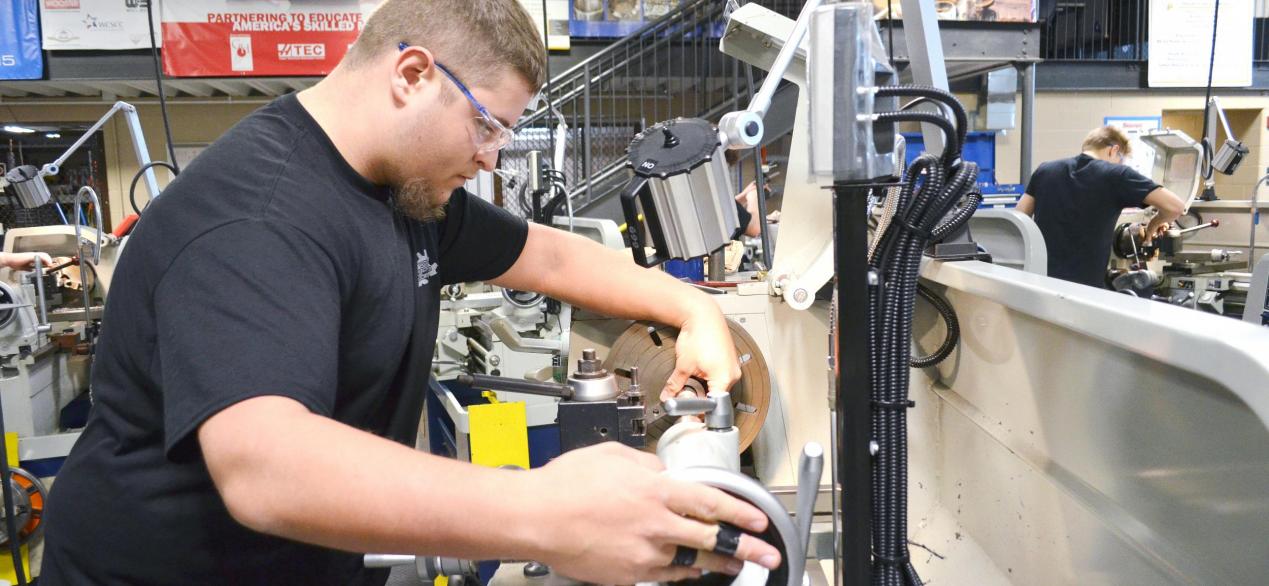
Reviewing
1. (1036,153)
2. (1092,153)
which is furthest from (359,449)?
(1036,153)

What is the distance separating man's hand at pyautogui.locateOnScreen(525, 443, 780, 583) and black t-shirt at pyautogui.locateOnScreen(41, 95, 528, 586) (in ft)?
0.49

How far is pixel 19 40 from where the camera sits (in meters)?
6.24

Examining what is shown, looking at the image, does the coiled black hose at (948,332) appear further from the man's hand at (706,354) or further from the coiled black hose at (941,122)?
the coiled black hose at (941,122)

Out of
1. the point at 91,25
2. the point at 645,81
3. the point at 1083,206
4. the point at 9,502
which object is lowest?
the point at 9,502

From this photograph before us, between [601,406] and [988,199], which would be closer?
[601,406]

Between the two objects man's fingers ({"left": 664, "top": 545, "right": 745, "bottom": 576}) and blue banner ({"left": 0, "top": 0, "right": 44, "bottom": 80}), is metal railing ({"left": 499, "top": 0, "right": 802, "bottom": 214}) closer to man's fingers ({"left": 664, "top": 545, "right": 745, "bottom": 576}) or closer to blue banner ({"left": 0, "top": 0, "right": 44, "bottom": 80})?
blue banner ({"left": 0, "top": 0, "right": 44, "bottom": 80})

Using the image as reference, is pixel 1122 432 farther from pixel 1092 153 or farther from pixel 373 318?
pixel 1092 153

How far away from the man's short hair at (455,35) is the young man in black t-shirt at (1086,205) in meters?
3.23

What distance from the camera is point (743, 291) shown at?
5.68 feet

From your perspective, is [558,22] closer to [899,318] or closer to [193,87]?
[193,87]

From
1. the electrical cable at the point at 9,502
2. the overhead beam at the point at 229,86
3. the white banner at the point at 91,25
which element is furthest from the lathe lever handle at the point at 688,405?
the overhead beam at the point at 229,86

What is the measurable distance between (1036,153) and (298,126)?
27.6 ft

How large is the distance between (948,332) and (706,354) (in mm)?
458

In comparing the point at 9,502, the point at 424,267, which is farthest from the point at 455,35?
the point at 9,502
